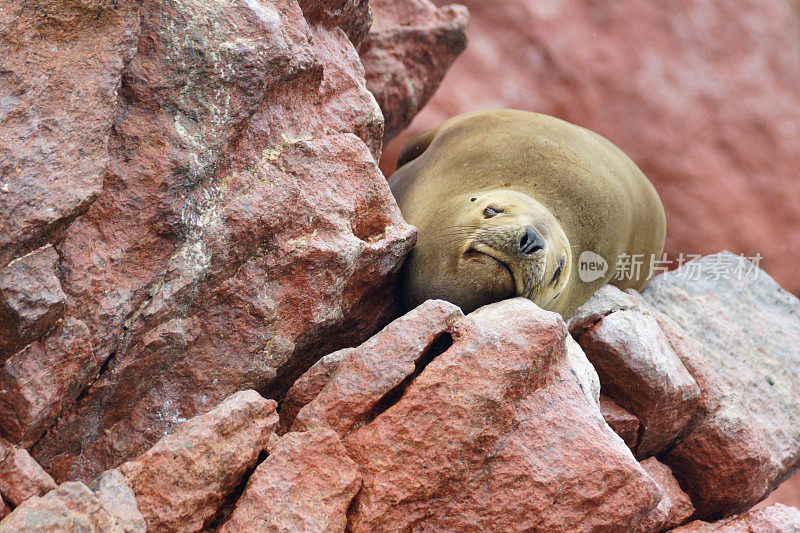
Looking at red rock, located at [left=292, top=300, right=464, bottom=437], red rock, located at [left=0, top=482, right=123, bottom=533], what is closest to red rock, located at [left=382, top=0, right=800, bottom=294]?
red rock, located at [left=292, top=300, right=464, bottom=437]

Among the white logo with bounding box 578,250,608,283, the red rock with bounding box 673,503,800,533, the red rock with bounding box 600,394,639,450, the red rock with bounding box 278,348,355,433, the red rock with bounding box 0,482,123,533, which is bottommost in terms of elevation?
the red rock with bounding box 673,503,800,533

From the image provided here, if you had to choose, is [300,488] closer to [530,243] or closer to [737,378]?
[530,243]

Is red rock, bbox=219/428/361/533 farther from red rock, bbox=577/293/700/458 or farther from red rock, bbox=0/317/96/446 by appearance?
red rock, bbox=577/293/700/458

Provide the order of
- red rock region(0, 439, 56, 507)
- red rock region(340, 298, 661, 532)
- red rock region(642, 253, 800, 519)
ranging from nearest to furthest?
red rock region(0, 439, 56, 507), red rock region(340, 298, 661, 532), red rock region(642, 253, 800, 519)

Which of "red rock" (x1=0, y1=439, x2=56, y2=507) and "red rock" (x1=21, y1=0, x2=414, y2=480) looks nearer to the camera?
"red rock" (x1=0, y1=439, x2=56, y2=507)

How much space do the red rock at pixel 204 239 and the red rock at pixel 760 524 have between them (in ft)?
5.66

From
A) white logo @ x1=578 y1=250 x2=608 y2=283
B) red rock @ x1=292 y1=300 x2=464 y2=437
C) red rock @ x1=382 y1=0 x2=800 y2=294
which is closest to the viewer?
red rock @ x1=292 y1=300 x2=464 y2=437

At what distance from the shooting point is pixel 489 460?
226 cm

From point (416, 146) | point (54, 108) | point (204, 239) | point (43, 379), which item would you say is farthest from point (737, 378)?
point (54, 108)

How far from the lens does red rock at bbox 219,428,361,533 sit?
6.64 feet

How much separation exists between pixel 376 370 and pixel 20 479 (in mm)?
1065

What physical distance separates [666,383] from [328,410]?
1.69 metres

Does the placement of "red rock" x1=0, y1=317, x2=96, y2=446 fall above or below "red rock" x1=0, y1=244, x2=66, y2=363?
below

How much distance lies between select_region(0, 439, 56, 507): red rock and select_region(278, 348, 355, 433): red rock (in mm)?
798
